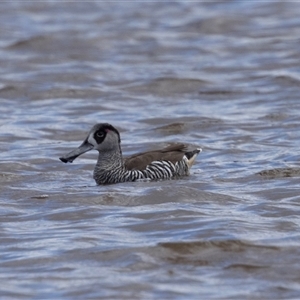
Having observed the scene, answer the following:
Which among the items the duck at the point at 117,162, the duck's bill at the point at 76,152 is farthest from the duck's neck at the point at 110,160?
the duck's bill at the point at 76,152

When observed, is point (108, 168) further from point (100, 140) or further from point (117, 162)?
point (100, 140)

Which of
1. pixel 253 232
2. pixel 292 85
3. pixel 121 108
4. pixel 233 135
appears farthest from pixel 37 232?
pixel 292 85

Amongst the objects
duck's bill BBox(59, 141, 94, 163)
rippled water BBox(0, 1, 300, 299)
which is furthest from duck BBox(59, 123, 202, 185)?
rippled water BBox(0, 1, 300, 299)

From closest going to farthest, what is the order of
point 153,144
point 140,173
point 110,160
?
point 140,173
point 110,160
point 153,144

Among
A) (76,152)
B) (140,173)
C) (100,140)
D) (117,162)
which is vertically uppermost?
(100,140)

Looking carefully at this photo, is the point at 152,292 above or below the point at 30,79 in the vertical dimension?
below

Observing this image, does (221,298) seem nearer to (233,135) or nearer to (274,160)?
(274,160)

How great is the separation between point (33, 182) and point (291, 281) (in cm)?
487

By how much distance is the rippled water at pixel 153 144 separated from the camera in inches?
363

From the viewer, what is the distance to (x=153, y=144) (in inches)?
613

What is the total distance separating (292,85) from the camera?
19656mm

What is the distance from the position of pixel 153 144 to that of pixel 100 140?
2.49 meters

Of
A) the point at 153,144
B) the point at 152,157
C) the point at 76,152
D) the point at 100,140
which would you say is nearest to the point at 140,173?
the point at 152,157

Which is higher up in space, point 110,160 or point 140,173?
point 110,160
